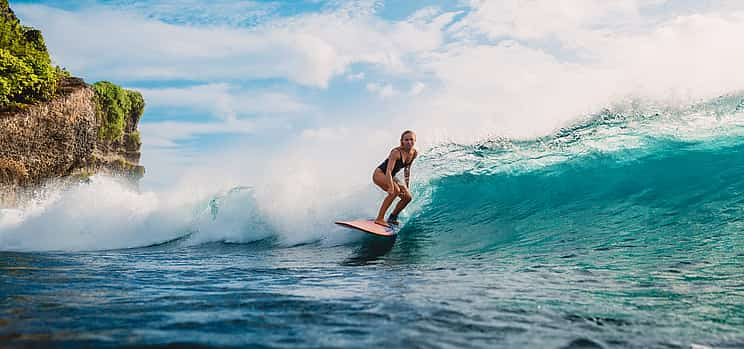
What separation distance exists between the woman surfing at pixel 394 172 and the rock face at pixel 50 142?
15114 mm

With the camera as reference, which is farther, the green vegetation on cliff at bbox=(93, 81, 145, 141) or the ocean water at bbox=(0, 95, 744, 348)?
the green vegetation on cliff at bbox=(93, 81, 145, 141)

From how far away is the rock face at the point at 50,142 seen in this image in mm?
18156

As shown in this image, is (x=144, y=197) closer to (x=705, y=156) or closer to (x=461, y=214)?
(x=461, y=214)

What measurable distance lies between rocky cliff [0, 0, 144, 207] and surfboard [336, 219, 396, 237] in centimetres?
1489

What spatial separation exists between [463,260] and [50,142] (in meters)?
19.3

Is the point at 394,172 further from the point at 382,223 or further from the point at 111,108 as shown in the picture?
the point at 111,108

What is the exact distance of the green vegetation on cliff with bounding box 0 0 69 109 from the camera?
59.4 feet

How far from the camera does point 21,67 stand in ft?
61.3

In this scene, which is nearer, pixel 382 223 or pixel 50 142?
pixel 382 223

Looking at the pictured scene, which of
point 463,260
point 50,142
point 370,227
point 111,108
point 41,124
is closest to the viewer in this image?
point 463,260

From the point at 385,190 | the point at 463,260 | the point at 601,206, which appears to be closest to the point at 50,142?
the point at 385,190

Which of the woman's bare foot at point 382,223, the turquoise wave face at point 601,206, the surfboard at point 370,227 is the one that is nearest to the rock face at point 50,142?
the surfboard at point 370,227

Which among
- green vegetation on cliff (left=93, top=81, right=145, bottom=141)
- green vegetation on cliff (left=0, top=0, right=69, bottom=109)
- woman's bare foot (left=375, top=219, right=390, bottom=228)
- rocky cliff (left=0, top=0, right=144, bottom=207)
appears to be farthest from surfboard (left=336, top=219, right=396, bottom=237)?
green vegetation on cliff (left=93, top=81, right=145, bottom=141)

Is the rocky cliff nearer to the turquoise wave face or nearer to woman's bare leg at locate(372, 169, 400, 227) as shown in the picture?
woman's bare leg at locate(372, 169, 400, 227)
